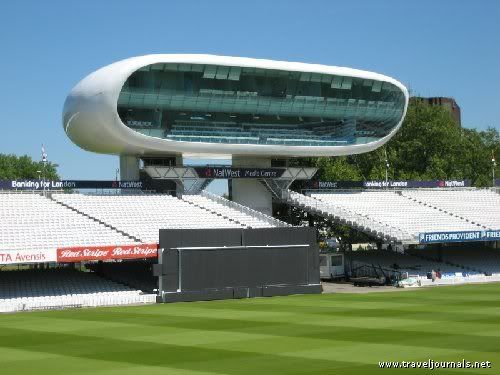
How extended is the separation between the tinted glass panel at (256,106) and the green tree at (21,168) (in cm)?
7961

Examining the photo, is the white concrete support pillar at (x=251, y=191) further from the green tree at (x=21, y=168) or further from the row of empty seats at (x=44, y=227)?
the green tree at (x=21, y=168)

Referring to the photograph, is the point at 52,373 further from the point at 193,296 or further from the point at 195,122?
the point at 195,122

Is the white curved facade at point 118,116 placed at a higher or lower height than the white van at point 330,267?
higher

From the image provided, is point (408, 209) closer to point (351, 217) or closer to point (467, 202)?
point (351, 217)

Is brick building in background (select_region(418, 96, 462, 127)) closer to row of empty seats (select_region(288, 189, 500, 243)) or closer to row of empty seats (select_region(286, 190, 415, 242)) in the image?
row of empty seats (select_region(288, 189, 500, 243))

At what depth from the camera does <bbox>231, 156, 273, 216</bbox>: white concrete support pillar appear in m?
69.2

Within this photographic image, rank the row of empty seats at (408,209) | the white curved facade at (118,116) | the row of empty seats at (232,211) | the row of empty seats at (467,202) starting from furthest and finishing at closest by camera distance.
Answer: the row of empty seats at (467,202) < the row of empty seats at (408,209) < the row of empty seats at (232,211) < the white curved facade at (118,116)

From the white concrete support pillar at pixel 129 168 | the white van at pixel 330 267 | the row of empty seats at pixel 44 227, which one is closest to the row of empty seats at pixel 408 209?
the white van at pixel 330 267

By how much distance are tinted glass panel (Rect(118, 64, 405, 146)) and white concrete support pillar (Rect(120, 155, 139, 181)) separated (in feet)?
13.7

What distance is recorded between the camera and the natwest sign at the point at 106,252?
48.4 meters

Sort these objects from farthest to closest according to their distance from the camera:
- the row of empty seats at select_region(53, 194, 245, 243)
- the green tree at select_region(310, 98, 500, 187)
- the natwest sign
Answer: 1. the green tree at select_region(310, 98, 500, 187)
2. the row of empty seats at select_region(53, 194, 245, 243)
3. the natwest sign

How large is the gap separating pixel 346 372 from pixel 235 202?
46.4m

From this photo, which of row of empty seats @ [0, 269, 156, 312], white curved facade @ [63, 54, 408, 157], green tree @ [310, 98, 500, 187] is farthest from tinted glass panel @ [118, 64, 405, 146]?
green tree @ [310, 98, 500, 187]

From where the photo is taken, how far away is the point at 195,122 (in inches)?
2542
